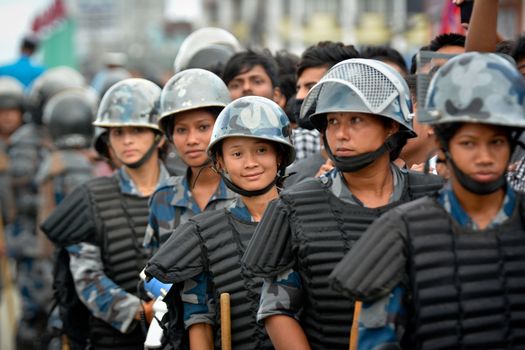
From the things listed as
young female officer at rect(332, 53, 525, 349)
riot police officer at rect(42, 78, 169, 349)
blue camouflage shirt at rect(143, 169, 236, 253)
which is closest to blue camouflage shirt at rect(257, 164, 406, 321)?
young female officer at rect(332, 53, 525, 349)

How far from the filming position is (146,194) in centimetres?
797

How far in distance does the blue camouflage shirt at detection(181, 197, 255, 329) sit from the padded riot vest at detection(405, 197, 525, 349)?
1.69 meters

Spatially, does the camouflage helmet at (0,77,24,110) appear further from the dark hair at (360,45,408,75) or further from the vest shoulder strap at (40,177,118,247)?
A: the dark hair at (360,45,408,75)

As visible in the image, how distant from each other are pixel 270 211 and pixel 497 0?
1242mm

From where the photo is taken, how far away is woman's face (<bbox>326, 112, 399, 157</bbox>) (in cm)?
523

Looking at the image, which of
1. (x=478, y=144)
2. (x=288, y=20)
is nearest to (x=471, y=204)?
(x=478, y=144)

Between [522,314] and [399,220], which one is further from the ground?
[399,220]

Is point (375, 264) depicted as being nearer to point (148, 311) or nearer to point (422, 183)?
point (422, 183)

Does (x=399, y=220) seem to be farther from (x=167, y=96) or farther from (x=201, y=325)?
(x=167, y=96)

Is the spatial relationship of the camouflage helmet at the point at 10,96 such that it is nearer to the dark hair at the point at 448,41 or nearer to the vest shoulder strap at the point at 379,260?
the dark hair at the point at 448,41

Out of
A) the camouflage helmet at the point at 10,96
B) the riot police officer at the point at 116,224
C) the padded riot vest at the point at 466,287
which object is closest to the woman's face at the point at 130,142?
the riot police officer at the point at 116,224

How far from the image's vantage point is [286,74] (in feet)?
31.4

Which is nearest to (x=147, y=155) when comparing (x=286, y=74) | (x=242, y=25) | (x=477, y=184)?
(x=286, y=74)

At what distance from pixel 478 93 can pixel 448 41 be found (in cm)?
275
